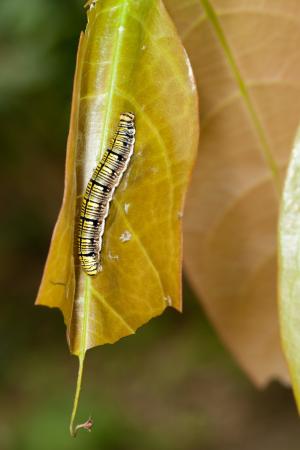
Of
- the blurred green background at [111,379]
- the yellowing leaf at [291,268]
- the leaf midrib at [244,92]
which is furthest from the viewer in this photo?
the blurred green background at [111,379]

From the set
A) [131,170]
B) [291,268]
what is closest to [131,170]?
[131,170]

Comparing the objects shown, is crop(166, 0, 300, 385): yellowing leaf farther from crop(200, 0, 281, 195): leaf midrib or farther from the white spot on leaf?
the white spot on leaf

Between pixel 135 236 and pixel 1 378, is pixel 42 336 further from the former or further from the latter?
pixel 135 236

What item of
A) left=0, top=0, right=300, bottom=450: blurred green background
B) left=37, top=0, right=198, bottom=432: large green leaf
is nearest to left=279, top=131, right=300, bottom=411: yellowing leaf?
left=37, top=0, right=198, bottom=432: large green leaf

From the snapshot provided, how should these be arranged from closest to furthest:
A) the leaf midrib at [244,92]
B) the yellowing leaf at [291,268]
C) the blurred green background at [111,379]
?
the yellowing leaf at [291,268] → the leaf midrib at [244,92] → the blurred green background at [111,379]

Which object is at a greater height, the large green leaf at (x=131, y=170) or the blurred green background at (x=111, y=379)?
the large green leaf at (x=131, y=170)

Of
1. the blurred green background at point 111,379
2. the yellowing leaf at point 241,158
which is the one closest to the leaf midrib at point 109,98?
the yellowing leaf at point 241,158

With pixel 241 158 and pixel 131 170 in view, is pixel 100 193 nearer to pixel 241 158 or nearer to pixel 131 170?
pixel 131 170

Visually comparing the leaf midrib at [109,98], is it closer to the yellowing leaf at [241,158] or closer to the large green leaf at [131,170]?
the large green leaf at [131,170]
